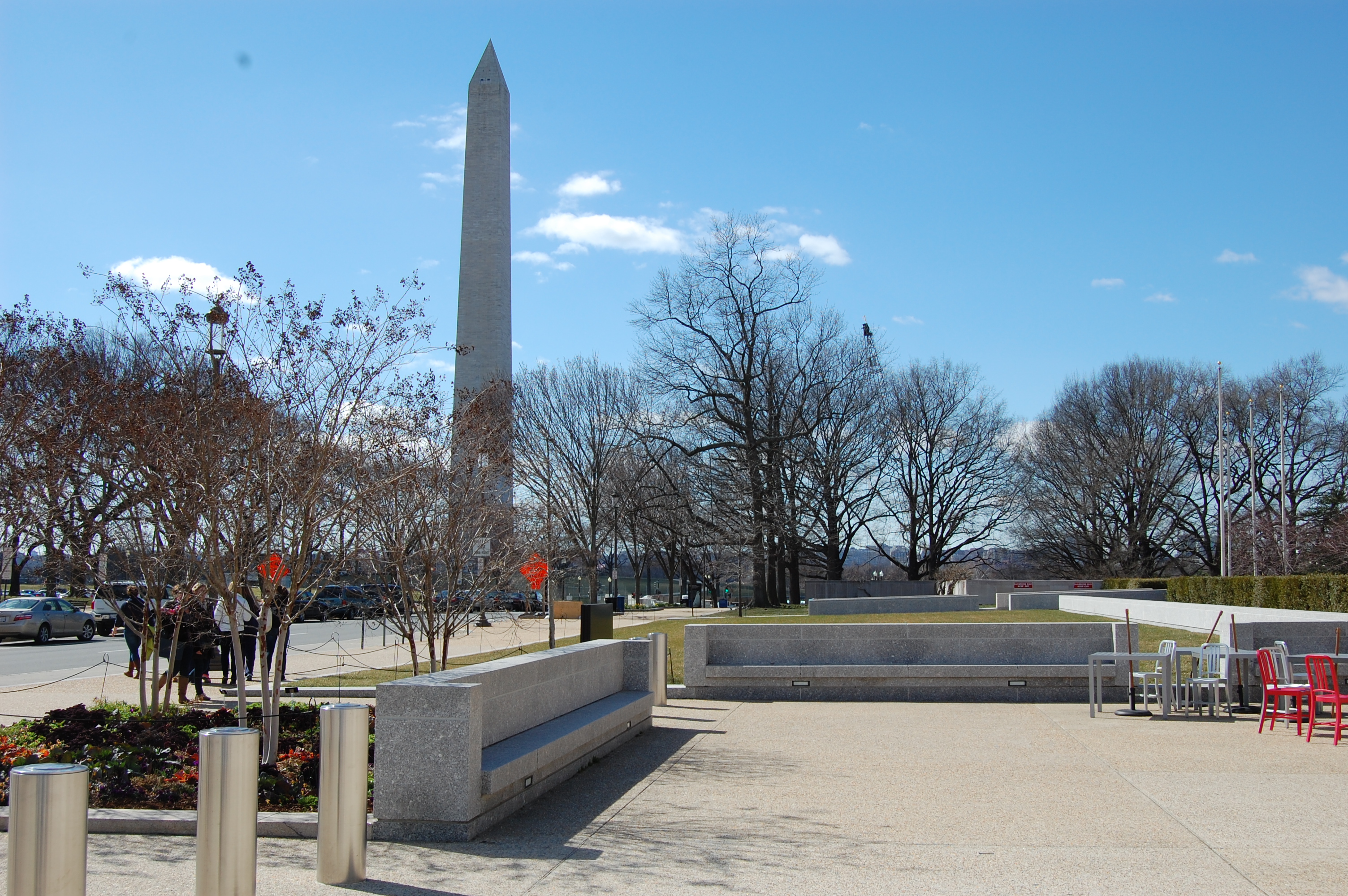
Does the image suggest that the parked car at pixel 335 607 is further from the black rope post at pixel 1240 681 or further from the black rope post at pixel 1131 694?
the black rope post at pixel 1240 681

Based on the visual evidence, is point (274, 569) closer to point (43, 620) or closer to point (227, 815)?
point (227, 815)

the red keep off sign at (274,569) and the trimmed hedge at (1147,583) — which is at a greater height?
the red keep off sign at (274,569)

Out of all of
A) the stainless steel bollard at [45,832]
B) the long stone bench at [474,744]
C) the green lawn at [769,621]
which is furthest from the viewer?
the green lawn at [769,621]

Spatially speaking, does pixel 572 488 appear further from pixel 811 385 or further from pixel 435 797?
pixel 435 797

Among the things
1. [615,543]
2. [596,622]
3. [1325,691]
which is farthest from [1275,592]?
[615,543]

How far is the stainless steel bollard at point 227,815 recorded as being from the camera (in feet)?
14.8

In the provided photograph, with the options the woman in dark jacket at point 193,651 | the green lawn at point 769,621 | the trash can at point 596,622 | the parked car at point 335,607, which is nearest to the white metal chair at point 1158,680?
the green lawn at point 769,621

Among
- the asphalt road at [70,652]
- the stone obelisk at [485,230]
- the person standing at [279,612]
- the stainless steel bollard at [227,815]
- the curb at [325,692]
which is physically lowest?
the asphalt road at [70,652]

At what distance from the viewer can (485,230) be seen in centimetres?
4122

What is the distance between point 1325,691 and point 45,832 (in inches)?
435

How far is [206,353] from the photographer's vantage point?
985cm

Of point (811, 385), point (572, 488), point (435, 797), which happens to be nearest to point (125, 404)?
point (435, 797)

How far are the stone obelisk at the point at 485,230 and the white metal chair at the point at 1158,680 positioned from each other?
30.0 m

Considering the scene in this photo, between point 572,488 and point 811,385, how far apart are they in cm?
1109
